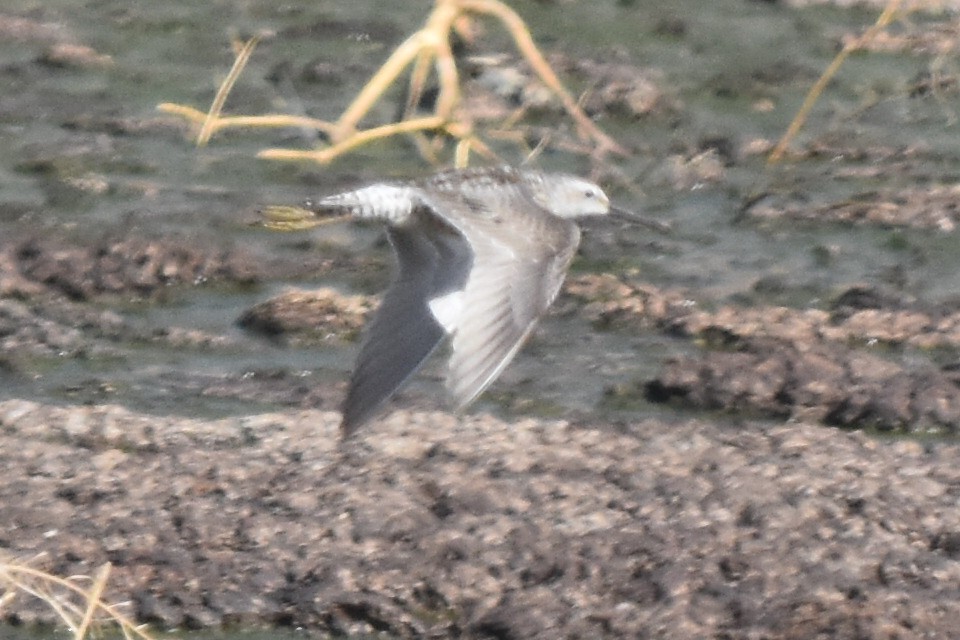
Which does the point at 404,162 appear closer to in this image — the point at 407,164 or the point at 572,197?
the point at 407,164

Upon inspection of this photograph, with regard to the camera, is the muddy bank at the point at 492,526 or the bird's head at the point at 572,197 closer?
the muddy bank at the point at 492,526

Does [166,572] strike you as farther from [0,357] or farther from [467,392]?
[0,357]

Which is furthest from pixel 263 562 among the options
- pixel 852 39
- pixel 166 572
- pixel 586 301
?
pixel 852 39

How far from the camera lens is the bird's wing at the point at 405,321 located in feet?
17.0

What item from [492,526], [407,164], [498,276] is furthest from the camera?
[407,164]

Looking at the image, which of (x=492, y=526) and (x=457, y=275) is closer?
(x=492, y=526)

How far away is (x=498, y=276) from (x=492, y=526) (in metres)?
0.61

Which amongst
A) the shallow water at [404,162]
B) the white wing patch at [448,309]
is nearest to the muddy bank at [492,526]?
the white wing patch at [448,309]

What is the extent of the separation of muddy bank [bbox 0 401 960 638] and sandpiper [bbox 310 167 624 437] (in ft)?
1.06

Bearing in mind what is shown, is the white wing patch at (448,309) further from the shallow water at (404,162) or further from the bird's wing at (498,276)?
the shallow water at (404,162)

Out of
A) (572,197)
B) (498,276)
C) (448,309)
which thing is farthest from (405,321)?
(572,197)

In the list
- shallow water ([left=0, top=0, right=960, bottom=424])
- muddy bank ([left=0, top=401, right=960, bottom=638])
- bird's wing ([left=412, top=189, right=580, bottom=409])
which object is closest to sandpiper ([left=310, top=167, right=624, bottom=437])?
bird's wing ([left=412, top=189, right=580, bottom=409])

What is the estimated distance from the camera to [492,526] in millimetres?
5234

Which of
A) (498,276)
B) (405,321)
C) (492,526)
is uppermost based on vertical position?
(498,276)
